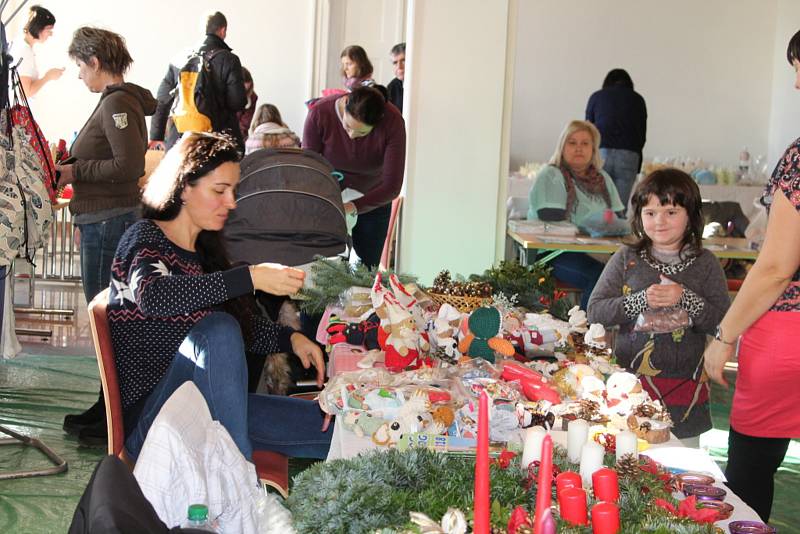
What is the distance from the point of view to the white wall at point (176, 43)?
10.5 meters

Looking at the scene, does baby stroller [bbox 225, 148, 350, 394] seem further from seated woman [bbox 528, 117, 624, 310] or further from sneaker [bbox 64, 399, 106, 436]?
seated woman [bbox 528, 117, 624, 310]

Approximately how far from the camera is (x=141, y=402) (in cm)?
265

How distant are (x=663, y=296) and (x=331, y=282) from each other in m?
1.07

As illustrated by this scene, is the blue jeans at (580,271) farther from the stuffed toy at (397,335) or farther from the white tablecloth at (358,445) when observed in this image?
the white tablecloth at (358,445)

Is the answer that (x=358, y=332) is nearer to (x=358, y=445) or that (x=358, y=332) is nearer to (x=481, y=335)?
(x=481, y=335)

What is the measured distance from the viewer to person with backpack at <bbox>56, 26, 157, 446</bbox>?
4203mm

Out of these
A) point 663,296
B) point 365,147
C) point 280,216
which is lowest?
point 663,296

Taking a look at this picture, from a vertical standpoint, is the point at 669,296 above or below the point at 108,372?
above

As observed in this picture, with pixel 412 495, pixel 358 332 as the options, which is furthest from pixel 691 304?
pixel 412 495

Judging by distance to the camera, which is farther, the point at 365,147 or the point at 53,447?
the point at 365,147

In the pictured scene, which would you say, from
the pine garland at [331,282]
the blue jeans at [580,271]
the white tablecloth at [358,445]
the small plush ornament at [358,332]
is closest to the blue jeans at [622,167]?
the blue jeans at [580,271]

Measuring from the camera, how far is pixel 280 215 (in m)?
3.99

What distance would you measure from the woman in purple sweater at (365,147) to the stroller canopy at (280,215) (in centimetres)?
101

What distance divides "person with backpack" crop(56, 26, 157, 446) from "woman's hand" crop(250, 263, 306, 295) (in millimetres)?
1830
